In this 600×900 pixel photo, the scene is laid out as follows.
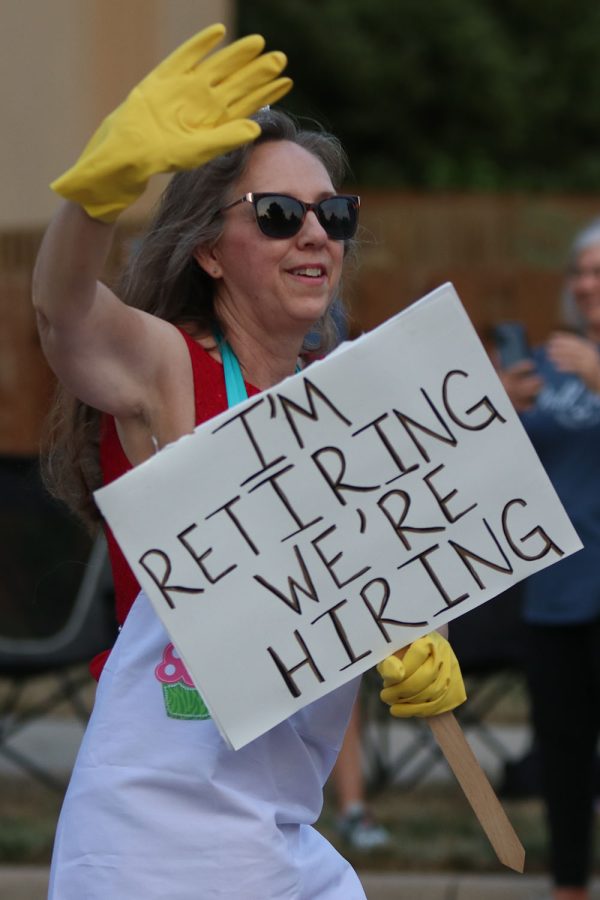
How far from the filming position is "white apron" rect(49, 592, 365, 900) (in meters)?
2.52

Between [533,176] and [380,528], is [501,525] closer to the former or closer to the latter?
[380,528]

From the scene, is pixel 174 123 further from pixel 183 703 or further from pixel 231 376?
pixel 183 703

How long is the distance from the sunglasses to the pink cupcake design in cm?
65

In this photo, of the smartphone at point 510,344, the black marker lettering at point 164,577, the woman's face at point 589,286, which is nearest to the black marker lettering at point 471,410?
the black marker lettering at point 164,577

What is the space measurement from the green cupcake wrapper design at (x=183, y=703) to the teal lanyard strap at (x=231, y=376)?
42cm

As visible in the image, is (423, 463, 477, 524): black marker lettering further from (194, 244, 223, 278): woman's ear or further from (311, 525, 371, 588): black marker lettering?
(194, 244, 223, 278): woman's ear

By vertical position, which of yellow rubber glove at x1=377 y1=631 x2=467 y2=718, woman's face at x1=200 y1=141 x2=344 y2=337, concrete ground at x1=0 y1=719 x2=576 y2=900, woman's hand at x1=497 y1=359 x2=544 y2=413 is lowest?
concrete ground at x1=0 y1=719 x2=576 y2=900

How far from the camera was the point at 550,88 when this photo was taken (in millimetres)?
19312

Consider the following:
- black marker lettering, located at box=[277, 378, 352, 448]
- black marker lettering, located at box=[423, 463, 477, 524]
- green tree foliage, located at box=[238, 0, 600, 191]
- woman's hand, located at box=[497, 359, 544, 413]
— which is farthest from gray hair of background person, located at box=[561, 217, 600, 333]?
green tree foliage, located at box=[238, 0, 600, 191]

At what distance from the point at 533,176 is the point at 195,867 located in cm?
1788

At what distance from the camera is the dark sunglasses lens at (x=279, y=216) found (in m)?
2.62

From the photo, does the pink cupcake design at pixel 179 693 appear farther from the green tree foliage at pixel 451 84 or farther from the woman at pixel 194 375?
the green tree foliage at pixel 451 84

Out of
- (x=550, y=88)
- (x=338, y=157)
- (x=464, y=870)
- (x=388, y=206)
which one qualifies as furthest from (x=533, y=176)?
(x=338, y=157)

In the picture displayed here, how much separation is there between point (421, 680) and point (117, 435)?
59 cm
